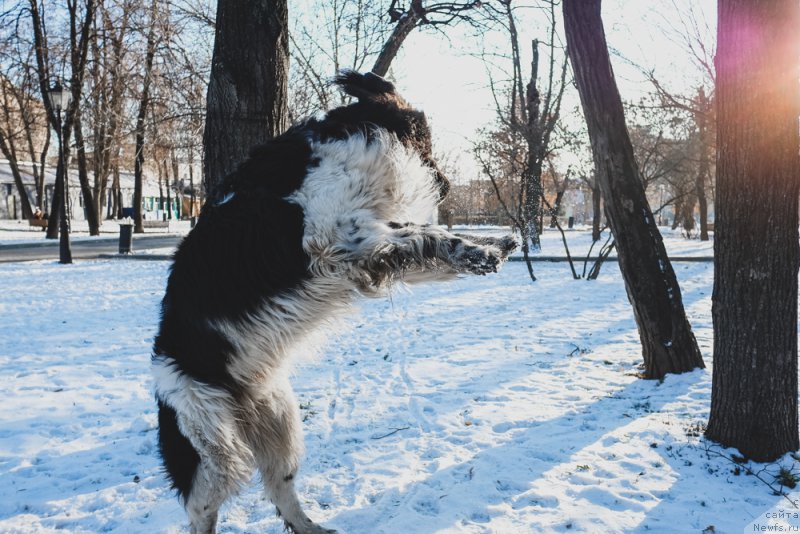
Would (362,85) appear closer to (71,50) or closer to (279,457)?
(279,457)

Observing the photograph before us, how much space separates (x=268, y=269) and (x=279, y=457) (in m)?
1.12

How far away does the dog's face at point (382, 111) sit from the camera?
9.18 feet

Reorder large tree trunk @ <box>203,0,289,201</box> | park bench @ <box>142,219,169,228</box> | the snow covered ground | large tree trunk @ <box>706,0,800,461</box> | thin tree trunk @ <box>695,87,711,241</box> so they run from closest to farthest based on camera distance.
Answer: the snow covered ground, large tree trunk @ <box>706,0,800,461</box>, large tree trunk @ <box>203,0,289,201</box>, thin tree trunk @ <box>695,87,711,241</box>, park bench @ <box>142,219,169,228</box>

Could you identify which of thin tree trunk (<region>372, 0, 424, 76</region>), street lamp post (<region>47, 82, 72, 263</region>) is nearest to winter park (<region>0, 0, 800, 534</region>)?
thin tree trunk (<region>372, 0, 424, 76</region>)

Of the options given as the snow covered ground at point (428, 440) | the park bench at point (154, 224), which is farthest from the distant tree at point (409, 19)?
the park bench at point (154, 224)

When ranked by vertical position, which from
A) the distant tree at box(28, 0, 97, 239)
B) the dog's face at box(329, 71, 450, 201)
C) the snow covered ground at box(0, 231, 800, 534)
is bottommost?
the snow covered ground at box(0, 231, 800, 534)

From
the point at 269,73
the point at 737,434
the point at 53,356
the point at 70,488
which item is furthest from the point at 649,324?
the point at 53,356

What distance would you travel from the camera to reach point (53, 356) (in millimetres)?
6422

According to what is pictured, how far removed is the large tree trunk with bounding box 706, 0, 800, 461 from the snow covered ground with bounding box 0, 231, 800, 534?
0.32m

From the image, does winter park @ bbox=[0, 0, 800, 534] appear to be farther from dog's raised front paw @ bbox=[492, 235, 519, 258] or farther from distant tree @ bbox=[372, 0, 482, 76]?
distant tree @ bbox=[372, 0, 482, 76]

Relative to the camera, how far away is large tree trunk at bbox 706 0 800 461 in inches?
126

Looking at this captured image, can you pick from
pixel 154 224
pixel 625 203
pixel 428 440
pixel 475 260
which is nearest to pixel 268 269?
pixel 475 260

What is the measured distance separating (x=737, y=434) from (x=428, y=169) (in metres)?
2.67

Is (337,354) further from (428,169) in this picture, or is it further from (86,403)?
(428,169)
